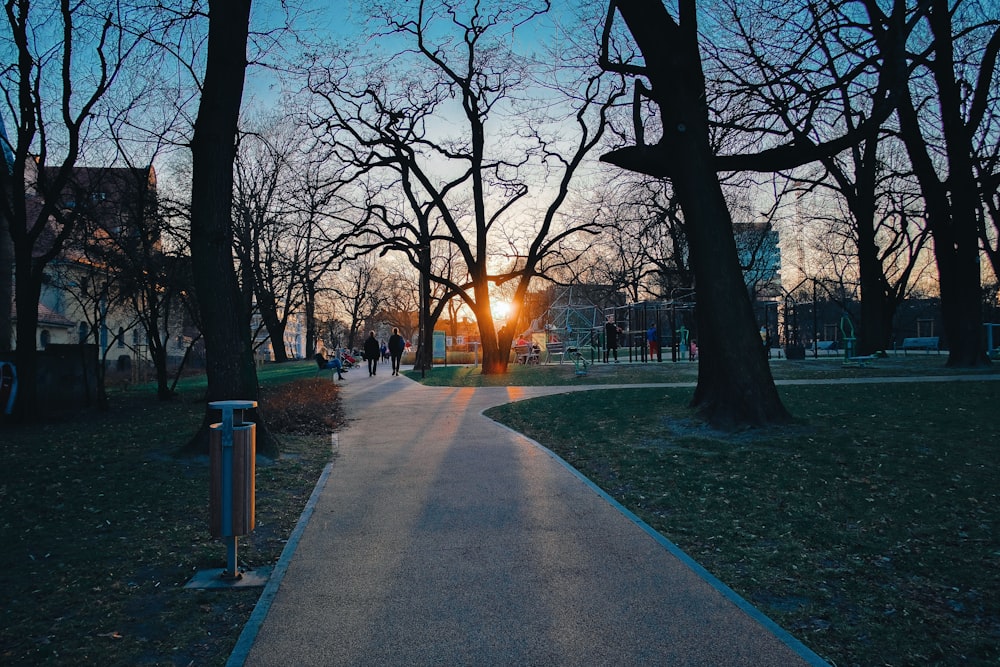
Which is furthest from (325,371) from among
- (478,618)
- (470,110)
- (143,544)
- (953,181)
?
(478,618)

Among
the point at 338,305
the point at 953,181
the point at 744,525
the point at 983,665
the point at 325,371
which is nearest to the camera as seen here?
the point at 983,665

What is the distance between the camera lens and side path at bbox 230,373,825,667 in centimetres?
348

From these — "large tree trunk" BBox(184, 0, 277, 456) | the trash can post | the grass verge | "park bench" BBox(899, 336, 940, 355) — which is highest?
"large tree trunk" BBox(184, 0, 277, 456)

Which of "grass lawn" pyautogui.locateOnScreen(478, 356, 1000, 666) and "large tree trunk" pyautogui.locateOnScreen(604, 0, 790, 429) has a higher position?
"large tree trunk" pyautogui.locateOnScreen(604, 0, 790, 429)

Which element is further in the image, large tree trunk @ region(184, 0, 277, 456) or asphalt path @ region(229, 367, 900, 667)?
large tree trunk @ region(184, 0, 277, 456)

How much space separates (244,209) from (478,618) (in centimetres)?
1717

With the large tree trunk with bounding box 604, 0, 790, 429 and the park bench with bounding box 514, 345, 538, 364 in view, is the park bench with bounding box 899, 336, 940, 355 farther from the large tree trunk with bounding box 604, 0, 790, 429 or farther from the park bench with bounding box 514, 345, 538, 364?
the large tree trunk with bounding box 604, 0, 790, 429

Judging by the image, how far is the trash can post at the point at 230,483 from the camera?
4.61 metres

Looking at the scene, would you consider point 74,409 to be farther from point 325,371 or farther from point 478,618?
point 325,371

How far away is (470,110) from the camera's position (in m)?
25.8

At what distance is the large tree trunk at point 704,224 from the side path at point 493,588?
3.63 metres

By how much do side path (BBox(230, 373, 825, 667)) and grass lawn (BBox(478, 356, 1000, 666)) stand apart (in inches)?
17.7

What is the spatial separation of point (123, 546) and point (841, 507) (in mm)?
5901

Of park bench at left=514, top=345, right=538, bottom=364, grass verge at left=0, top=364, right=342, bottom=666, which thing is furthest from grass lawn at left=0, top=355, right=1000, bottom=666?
park bench at left=514, top=345, right=538, bottom=364
